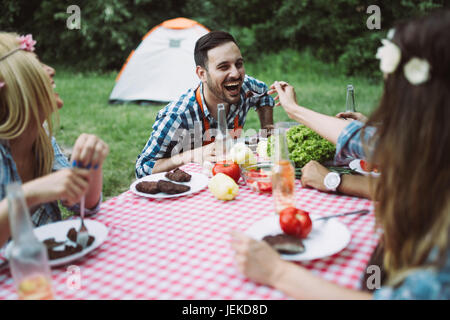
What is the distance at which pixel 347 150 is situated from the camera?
1.88 m

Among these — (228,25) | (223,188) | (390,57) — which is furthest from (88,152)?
(228,25)

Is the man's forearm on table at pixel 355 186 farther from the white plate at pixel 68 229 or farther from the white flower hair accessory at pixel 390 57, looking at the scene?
the white plate at pixel 68 229

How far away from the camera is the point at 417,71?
104 cm

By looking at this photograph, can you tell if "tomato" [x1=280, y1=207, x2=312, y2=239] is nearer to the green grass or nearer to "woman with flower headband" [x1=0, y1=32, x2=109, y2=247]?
"woman with flower headband" [x1=0, y1=32, x2=109, y2=247]

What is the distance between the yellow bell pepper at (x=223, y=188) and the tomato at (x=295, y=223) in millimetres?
463

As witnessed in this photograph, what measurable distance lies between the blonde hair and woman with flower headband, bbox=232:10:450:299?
1013 millimetres

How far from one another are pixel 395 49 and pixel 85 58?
1424 cm

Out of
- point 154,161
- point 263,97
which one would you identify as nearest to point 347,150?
point 154,161

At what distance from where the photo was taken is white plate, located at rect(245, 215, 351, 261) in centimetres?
137

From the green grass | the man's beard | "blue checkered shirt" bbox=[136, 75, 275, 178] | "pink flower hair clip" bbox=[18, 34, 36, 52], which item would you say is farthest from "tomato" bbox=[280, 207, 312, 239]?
the green grass

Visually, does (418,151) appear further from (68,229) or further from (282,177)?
(68,229)

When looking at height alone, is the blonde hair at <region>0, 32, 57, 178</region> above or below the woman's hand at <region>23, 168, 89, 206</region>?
above

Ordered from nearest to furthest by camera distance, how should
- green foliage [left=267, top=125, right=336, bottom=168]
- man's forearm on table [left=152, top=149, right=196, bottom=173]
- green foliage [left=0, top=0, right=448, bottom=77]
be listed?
green foliage [left=267, top=125, right=336, bottom=168] → man's forearm on table [left=152, top=149, right=196, bottom=173] → green foliage [left=0, top=0, right=448, bottom=77]
